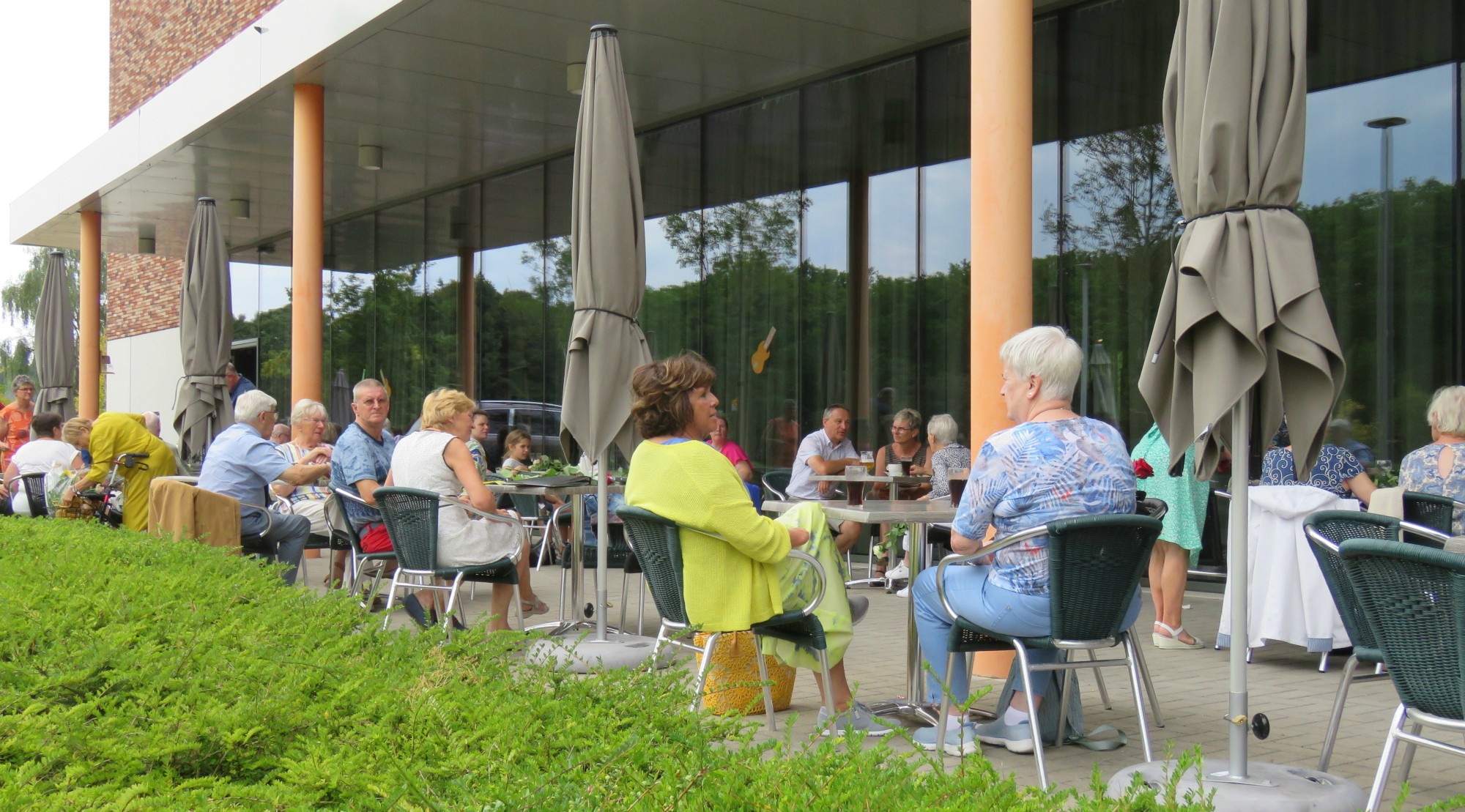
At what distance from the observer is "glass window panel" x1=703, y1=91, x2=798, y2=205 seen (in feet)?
42.2

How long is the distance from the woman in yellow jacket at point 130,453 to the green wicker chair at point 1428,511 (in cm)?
756

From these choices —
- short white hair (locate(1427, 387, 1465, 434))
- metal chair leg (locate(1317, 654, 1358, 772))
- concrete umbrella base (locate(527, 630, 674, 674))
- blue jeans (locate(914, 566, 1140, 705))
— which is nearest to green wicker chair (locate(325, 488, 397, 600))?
concrete umbrella base (locate(527, 630, 674, 674))

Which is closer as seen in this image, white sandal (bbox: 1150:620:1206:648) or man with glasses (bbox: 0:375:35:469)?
white sandal (bbox: 1150:620:1206:648)

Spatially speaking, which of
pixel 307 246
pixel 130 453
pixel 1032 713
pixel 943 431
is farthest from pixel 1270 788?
pixel 307 246

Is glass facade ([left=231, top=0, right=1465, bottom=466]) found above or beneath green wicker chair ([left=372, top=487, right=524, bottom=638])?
above

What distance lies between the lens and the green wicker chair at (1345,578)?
3791 millimetres

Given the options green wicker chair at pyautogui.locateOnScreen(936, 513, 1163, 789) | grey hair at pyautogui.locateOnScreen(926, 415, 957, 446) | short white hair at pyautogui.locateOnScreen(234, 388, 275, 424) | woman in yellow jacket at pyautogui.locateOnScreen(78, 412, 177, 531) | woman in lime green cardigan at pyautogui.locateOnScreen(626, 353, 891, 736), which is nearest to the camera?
green wicker chair at pyautogui.locateOnScreen(936, 513, 1163, 789)

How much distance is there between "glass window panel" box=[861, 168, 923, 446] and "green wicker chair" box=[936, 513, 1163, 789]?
7221mm

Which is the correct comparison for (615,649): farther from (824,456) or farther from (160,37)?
(160,37)

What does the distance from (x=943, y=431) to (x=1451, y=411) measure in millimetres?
3942

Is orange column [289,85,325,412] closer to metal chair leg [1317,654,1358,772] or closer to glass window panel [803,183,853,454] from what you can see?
glass window panel [803,183,853,454]

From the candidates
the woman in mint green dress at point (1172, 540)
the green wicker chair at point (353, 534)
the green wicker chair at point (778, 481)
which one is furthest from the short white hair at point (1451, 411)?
the green wicker chair at point (353, 534)

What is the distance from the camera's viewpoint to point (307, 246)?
11875 millimetres

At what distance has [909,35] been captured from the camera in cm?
1102
